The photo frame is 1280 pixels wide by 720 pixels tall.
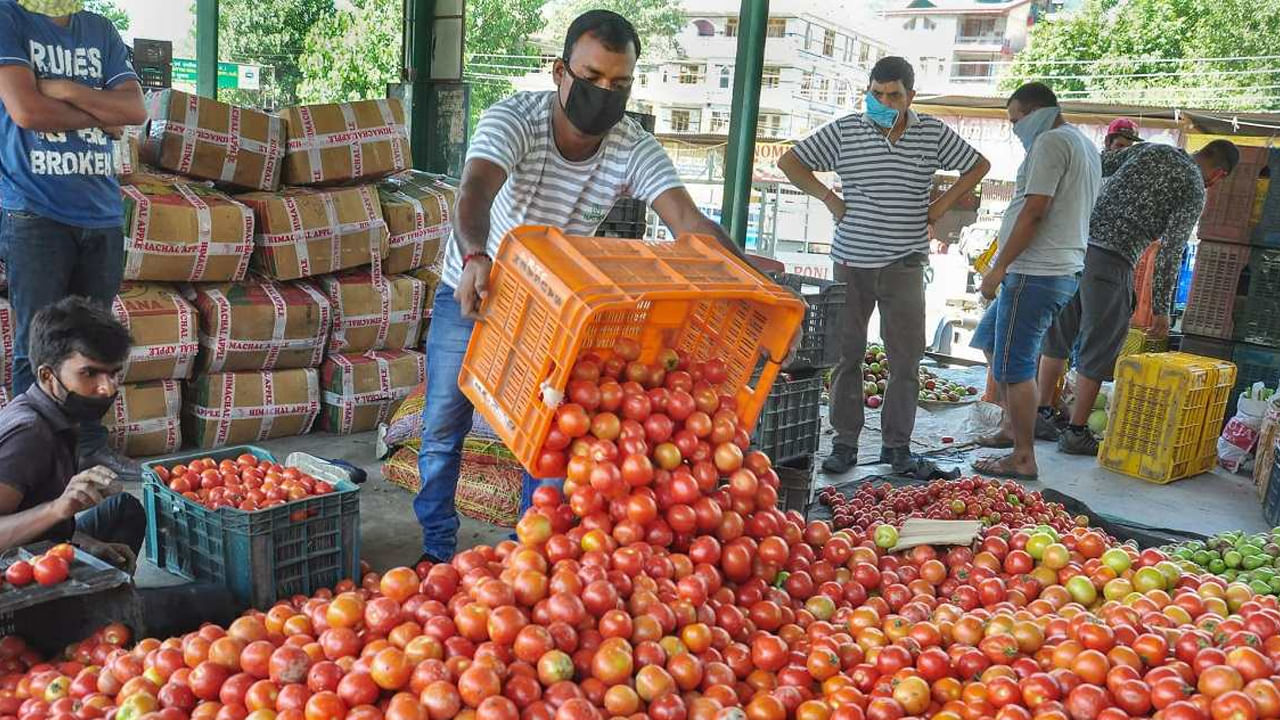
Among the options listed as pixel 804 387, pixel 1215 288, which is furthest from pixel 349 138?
pixel 1215 288

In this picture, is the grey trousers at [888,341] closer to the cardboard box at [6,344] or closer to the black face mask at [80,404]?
the black face mask at [80,404]

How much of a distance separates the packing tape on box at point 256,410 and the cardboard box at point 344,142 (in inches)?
47.9

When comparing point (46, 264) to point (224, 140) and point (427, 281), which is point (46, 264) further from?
point (427, 281)

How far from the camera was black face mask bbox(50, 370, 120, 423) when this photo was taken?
9.45ft

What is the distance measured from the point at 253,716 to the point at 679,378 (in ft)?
4.39

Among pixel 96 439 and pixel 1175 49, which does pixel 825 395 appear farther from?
pixel 1175 49

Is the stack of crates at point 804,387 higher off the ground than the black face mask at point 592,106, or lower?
lower

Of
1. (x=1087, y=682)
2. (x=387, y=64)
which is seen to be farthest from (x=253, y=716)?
(x=387, y=64)

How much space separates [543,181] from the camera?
3.27 m

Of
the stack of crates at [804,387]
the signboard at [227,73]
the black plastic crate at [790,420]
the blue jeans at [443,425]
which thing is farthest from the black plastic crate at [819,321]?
the signboard at [227,73]

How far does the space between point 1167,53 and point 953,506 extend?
24.6 meters

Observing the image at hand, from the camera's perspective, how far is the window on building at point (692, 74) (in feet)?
92.8

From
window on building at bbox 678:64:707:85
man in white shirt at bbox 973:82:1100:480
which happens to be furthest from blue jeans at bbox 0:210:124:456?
window on building at bbox 678:64:707:85

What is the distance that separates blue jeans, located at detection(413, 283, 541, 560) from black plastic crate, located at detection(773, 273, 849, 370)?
1.88 meters
